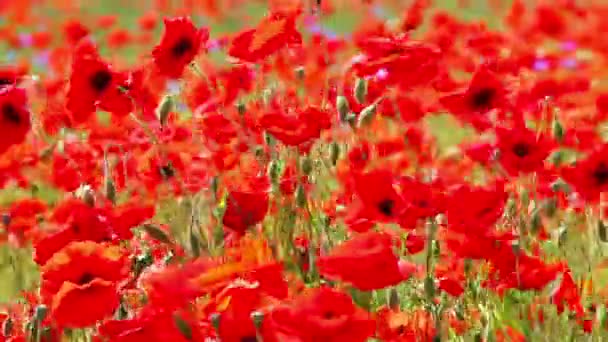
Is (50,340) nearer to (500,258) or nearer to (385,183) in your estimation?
(385,183)

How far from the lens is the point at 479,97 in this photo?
8.53 ft

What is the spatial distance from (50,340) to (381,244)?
0.66 meters

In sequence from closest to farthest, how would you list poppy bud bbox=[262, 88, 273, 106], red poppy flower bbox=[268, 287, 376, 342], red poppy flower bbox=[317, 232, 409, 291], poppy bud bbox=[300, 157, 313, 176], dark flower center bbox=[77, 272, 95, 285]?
red poppy flower bbox=[268, 287, 376, 342]
red poppy flower bbox=[317, 232, 409, 291]
dark flower center bbox=[77, 272, 95, 285]
poppy bud bbox=[300, 157, 313, 176]
poppy bud bbox=[262, 88, 273, 106]

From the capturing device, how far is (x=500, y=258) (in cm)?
206

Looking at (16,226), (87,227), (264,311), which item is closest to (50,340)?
(87,227)

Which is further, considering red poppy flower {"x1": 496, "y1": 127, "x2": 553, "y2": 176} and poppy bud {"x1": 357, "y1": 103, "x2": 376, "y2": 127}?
poppy bud {"x1": 357, "y1": 103, "x2": 376, "y2": 127}

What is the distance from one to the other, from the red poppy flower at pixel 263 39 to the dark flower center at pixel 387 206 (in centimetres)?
63

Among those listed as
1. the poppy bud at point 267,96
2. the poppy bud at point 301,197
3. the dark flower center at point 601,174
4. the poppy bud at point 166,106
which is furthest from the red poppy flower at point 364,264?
the poppy bud at point 267,96

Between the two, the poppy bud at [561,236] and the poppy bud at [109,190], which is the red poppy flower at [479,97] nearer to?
the poppy bud at [561,236]

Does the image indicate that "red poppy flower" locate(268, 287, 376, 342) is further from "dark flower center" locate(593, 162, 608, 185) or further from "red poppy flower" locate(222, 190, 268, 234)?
"dark flower center" locate(593, 162, 608, 185)

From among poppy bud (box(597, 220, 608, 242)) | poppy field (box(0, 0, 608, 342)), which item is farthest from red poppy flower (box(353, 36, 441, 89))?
poppy bud (box(597, 220, 608, 242))

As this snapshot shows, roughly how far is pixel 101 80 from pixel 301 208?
54 centimetres

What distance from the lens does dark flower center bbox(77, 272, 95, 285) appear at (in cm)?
178

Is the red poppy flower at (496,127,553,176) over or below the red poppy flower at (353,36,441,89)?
below
